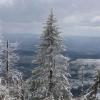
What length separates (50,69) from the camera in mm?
28781

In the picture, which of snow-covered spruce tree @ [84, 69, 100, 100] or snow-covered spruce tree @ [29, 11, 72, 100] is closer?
snow-covered spruce tree @ [84, 69, 100, 100]

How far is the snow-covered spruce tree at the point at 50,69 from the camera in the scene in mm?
28625

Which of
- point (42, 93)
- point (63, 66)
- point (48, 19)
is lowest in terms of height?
point (42, 93)

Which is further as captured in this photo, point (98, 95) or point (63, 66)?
point (63, 66)

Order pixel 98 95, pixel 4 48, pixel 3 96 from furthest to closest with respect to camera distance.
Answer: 1. pixel 4 48
2. pixel 98 95
3. pixel 3 96

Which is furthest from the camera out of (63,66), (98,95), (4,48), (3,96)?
(4,48)

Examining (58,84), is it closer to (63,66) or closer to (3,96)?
(63,66)

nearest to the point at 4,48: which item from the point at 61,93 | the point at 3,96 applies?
the point at 61,93

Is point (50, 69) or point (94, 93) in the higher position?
point (50, 69)

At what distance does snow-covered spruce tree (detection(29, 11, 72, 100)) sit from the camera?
1127 inches

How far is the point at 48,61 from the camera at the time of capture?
28.9 meters

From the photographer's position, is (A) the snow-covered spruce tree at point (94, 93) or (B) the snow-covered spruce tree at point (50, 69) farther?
(B) the snow-covered spruce tree at point (50, 69)

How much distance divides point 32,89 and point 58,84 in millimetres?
2436

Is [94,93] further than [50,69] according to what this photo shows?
No
